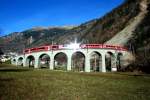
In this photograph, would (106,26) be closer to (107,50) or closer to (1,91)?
(107,50)

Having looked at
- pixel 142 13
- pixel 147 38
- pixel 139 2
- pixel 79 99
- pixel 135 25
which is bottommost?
pixel 79 99

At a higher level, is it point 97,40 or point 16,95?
point 97,40

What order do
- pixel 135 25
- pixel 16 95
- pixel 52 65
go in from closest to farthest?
1. pixel 16 95
2. pixel 52 65
3. pixel 135 25

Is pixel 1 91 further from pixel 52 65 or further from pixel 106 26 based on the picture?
pixel 106 26

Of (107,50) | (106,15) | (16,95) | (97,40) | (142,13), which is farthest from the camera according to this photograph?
(106,15)

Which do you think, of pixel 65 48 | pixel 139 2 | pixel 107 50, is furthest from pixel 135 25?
pixel 65 48

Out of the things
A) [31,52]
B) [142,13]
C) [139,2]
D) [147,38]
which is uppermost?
[139,2]

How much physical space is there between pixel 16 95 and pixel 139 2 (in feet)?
469

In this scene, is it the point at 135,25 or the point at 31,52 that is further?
the point at 135,25

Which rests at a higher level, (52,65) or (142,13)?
(142,13)

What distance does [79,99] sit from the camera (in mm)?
18500

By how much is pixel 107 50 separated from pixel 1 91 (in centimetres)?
7400

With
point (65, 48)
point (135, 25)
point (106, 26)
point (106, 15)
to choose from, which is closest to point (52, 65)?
point (65, 48)

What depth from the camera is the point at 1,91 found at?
19391 mm
